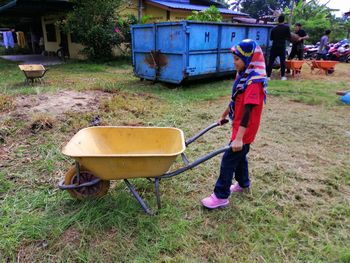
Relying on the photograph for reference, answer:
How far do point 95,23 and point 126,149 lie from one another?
35.5 ft

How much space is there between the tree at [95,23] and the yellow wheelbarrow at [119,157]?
34.0ft

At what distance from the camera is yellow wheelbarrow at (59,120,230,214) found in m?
2.06

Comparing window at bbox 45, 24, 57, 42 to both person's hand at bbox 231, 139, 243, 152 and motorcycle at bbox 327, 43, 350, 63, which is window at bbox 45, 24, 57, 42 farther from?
person's hand at bbox 231, 139, 243, 152

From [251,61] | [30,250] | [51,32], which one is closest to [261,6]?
[51,32]

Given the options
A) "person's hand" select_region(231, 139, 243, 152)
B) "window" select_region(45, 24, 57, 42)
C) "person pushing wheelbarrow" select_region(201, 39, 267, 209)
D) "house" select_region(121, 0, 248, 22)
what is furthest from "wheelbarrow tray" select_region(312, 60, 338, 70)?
"window" select_region(45, 24, 57, 42)

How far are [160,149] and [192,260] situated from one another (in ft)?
3.57

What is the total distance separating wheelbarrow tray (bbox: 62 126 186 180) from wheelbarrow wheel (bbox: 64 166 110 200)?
0.64 ft

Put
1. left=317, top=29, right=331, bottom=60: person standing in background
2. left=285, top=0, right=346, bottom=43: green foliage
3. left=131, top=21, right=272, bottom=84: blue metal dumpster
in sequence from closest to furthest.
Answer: left=131, top=21, right=272, bottom=84: blue metal dumpster < left=317, top=29, right=331, bottom=60: person standing in background < left=285, top=0, right=346, bottom=43: green foliage

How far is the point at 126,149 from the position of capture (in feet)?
8.93

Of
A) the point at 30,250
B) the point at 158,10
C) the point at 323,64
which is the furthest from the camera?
the point at 158,10

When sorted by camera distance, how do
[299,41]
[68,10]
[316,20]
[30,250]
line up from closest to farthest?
[30,250], [299,41], [68,10], [316,20]

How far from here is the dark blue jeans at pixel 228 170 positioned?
227 centimetres

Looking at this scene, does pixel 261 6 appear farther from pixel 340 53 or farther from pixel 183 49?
pixel 183 49

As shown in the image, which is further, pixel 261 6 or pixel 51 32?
pixel 261 6
